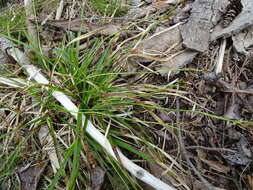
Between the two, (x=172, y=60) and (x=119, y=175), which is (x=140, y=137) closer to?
(x=119, y=175)

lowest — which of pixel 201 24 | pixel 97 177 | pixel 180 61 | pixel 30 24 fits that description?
pixel 97 177

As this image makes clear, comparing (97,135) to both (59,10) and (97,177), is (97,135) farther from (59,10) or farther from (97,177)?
(59,10)

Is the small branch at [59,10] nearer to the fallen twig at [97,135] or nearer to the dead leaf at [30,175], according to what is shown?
the fallen twig at [97,135]

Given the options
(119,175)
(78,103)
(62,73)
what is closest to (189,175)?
(119,175)

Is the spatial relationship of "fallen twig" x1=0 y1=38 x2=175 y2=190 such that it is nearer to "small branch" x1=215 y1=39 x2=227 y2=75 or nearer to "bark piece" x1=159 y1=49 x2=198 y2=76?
"bark piece" x1=159 y1=49 x2=198 y2=76

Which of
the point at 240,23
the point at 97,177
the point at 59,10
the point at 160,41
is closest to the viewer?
the point at 97,177

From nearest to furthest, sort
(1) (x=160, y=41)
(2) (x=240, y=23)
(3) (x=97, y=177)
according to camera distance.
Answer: (3) (x=97, y=177) → (2) (x=240, y=23) → (1) (x=160, y=41)

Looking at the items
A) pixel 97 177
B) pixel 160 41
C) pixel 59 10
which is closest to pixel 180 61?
pixel 160 41
